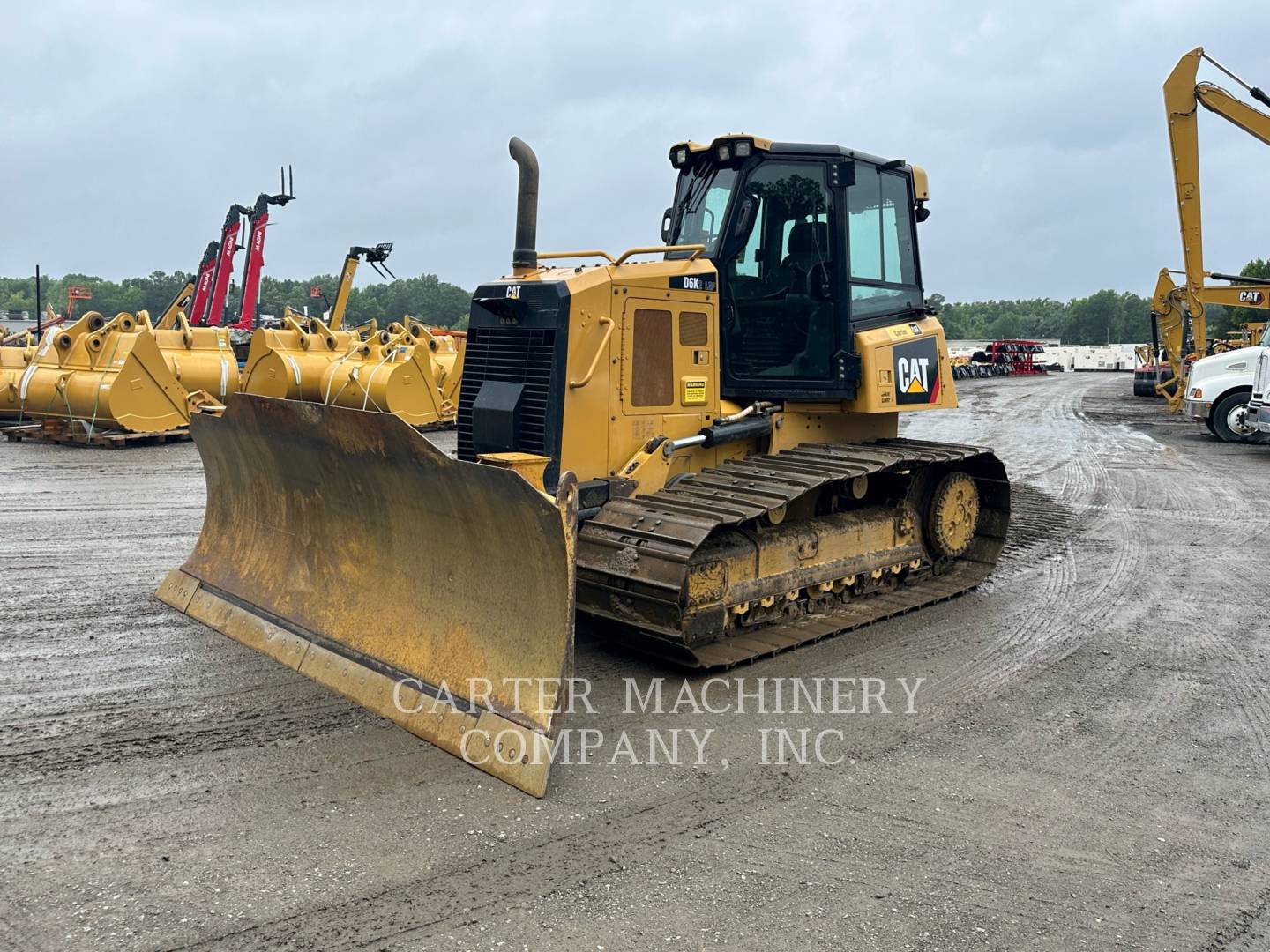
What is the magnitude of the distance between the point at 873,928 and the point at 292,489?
152 inches

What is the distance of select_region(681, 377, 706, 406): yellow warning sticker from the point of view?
6.24 m

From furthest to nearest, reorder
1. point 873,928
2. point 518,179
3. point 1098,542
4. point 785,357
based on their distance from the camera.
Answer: point 1098,542
point 785,357
point 518,179
point 873,928

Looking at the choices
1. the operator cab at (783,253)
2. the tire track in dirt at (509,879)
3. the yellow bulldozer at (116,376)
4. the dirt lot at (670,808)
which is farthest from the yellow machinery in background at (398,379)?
the tire track in dirt at (509,879)

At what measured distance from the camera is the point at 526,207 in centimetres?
572

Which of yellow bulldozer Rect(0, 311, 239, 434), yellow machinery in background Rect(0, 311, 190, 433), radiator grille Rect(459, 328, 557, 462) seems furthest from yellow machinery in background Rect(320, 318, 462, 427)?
radiator grille Rect(459, 328, 557, 462)

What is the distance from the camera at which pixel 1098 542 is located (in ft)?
30.1

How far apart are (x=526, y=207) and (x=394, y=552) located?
6.87 feet

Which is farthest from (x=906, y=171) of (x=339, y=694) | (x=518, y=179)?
(x=339, y=694)

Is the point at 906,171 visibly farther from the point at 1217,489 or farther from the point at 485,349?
the point at 1217,489

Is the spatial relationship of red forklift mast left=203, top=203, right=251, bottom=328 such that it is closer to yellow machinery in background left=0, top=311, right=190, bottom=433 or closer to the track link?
yellow machinery in background left=0, top=311, right=190, bottom=433

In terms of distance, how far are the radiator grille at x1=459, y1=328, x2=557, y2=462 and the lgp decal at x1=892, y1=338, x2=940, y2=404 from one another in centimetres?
259

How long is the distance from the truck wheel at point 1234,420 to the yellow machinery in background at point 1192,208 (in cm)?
236

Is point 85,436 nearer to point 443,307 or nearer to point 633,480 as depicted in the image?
point 633,480

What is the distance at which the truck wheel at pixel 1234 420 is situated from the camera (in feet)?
59.1
